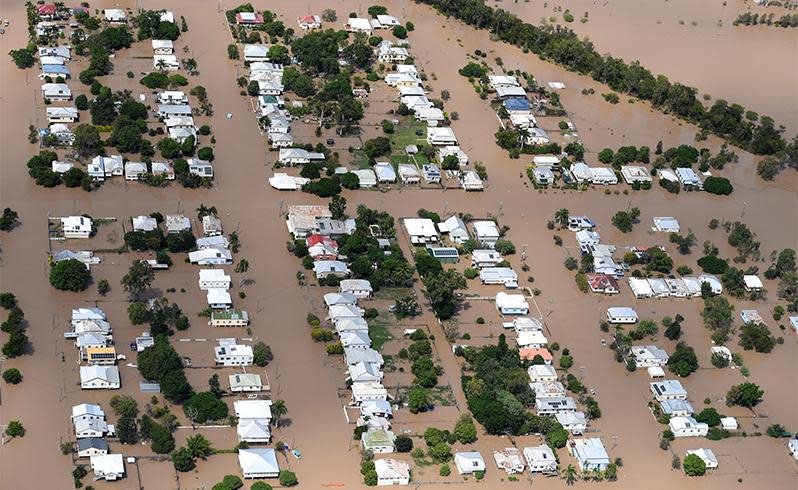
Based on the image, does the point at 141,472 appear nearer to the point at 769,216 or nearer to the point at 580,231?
the point at 580,231

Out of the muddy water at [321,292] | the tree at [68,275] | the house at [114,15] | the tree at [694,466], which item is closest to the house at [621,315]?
the muddy water at [321,292]

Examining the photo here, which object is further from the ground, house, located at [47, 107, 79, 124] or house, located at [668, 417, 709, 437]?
house, located at [47, 107, 79, 124]

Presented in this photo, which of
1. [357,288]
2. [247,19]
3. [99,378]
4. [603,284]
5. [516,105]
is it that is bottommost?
[99,378]

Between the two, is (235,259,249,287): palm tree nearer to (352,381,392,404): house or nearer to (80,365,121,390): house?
(80,365,121,390): house

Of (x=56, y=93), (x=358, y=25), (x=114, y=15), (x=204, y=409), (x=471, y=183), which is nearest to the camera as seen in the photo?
(x=204, y=409)

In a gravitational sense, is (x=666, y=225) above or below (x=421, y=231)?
below

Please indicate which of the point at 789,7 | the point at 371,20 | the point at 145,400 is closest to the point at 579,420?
the point at 145,400

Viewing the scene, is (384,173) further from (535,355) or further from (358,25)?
(358,25)

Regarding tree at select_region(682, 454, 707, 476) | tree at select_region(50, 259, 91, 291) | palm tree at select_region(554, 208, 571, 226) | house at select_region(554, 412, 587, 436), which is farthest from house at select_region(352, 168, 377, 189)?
tree at select_region(682, 454, 707, 476)

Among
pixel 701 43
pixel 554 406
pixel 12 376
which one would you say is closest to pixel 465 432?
pixel 554 406
